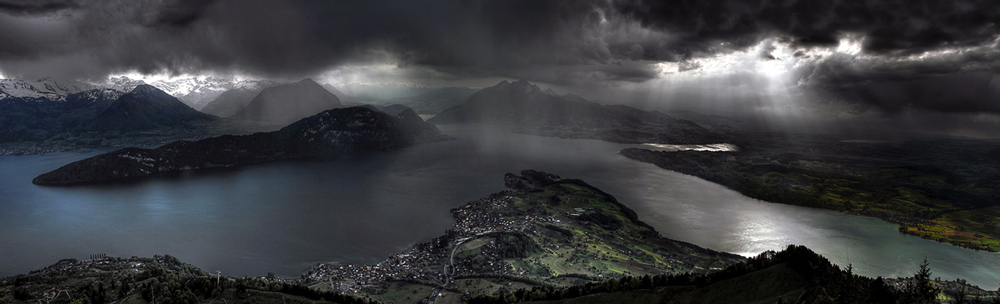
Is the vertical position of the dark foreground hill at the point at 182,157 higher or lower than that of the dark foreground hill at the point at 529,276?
higher

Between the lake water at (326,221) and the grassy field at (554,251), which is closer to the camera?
the grassy field at (554,251)

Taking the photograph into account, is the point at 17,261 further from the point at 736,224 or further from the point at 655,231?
the point at 736,224

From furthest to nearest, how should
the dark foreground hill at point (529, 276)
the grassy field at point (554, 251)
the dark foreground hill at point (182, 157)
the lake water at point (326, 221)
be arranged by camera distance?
the dark foreground hill at point (182, 157), the lake water at point (326, 221), the grassy field at point (554, 251), the dark foreground hill at point (529, 276)

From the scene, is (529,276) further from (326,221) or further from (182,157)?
(182,157)

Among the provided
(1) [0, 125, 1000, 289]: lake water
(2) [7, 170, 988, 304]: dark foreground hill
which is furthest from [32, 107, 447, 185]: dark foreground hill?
(2) [7, 170, 988, 304]: dark foreground hill

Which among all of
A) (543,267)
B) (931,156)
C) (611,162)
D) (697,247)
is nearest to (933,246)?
(697,247)

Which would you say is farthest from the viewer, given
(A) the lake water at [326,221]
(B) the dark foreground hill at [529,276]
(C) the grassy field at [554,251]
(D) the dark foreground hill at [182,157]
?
(D) the dark foreground hill at [182,157]

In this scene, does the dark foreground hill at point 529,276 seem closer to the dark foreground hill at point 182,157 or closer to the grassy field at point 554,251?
the grassy field at point 554,251

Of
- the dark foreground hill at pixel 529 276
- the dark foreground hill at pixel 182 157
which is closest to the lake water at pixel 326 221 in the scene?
Answer: the dark foreground hill at pixel 529 276

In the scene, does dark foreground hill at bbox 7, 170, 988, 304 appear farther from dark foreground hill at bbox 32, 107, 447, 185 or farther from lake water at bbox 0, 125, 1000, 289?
dark foreground hill at bbox 32, 107, 447, 185
